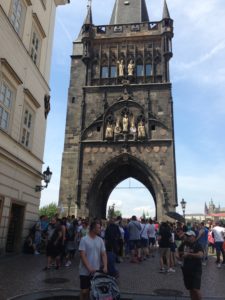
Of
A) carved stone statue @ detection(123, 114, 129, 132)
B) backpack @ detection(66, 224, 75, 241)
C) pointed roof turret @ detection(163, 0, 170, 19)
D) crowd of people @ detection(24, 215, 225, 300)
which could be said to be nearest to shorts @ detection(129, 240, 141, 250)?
crowd of people @ detection(24, 215, 225, 300)

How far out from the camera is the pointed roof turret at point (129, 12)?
29391 millimetres

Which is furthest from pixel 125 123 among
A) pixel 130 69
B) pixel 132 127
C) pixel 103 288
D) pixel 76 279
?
pixel 103 288

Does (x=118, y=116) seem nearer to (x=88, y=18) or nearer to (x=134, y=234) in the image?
(x=88, y=18)

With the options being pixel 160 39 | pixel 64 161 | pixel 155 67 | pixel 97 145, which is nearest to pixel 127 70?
pixel 155 67

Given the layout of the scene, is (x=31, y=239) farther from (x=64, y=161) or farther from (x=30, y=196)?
(x=64, y=161)

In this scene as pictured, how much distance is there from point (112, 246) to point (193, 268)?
306 centimetres

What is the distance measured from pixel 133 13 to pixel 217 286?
2823 cm

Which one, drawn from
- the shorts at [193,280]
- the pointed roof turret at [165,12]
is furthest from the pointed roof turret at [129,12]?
the shorts at [193,280]

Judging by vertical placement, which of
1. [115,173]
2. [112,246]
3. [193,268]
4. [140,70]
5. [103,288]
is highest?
[140,70]

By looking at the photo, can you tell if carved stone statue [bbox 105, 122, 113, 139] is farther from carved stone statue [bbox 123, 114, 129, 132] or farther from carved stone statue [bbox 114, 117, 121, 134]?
carved stone statue [bbox 123, 114, 129, 132]

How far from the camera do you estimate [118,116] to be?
80.3 ft

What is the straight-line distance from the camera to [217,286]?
6836 mm

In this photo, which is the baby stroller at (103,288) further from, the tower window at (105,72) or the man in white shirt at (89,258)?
the tower window at (105,72)

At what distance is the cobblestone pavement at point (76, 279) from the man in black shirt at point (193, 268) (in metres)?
1.11
